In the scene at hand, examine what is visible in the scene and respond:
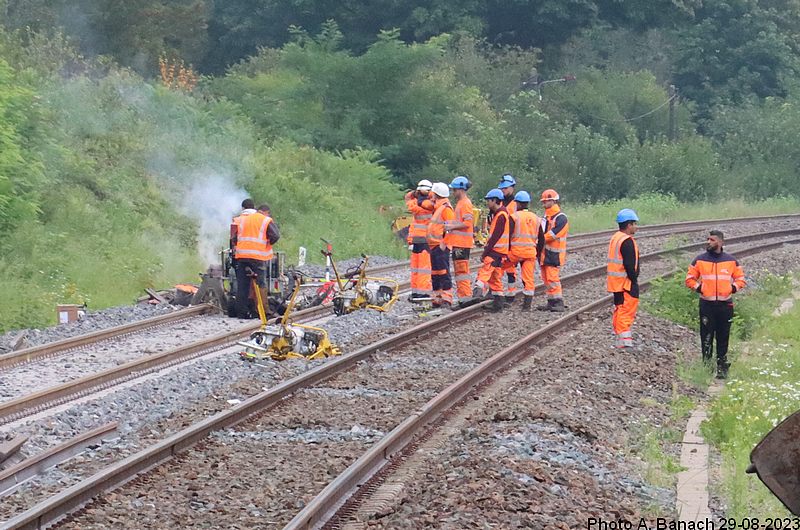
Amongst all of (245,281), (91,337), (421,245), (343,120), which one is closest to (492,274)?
(421,245)

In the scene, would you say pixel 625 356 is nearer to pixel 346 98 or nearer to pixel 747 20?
pixel 346 98

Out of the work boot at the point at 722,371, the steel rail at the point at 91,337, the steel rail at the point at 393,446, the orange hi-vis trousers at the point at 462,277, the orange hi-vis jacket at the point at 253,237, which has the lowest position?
the work boot at the point at 722,371

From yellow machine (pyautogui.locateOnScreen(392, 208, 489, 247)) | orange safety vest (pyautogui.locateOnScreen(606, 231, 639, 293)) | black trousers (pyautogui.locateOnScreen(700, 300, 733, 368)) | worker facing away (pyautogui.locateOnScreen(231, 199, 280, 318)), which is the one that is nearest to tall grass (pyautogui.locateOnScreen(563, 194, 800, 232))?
yellow machine (pyautogui.locateOnScreen(392, 208, 489, 247))

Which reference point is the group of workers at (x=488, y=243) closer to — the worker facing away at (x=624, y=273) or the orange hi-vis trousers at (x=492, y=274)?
the orange hi-vis trousers at (x=492, y=274)

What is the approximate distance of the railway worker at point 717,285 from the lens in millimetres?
13586

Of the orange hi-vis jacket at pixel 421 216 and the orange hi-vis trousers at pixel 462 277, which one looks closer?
the orange hi-vis jacket at pixel 421 216

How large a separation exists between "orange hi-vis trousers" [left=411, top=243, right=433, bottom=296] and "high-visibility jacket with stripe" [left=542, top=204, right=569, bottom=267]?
1.89 metres

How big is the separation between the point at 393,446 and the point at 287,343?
469 cm

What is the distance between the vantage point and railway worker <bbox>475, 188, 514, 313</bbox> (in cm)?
1872

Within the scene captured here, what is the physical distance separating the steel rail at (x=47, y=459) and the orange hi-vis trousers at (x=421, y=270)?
9.03 meters

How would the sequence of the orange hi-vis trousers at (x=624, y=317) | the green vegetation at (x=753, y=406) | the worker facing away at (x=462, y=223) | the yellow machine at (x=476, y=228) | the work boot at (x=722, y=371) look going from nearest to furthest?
1. the green vegetation at (x=753, y=406)
2. the work boot at (x=722, y=371)
3. the orange hi-vis trousers at (x=624, y=317)
4. the worker facing away at (x=462, y=223)
5. the yellow machine at (x=476, y=228)

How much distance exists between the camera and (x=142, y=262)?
75.9 ft

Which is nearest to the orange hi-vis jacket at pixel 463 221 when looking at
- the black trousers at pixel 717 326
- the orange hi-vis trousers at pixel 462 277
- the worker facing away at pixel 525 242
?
the orange hi-vis trousers at pixel 462 277

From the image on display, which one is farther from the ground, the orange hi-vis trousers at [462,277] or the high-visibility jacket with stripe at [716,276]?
the high-visibility jacket with stripe at [716,276]
